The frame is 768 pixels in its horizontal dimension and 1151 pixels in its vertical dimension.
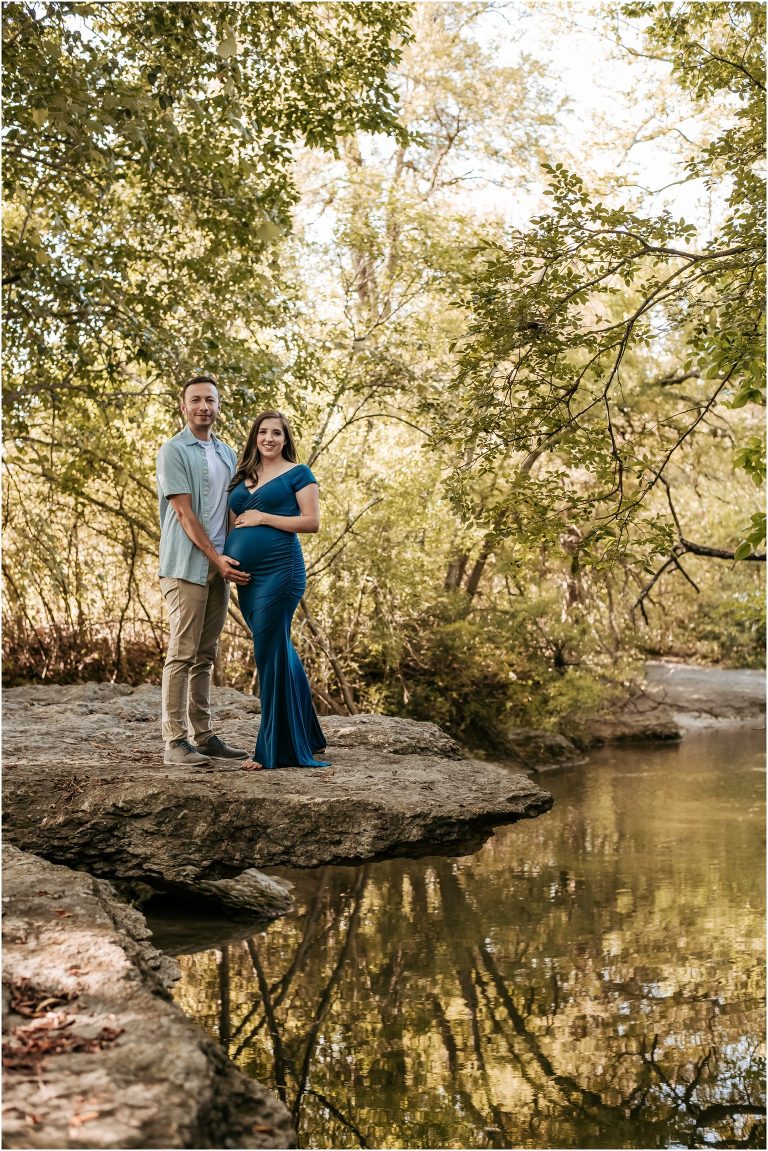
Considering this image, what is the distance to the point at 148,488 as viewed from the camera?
12047 mm

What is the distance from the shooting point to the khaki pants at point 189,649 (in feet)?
20.2

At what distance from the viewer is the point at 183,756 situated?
6496 millimetres

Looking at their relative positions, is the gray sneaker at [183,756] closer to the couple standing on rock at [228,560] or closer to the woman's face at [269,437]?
the couple standing on rock at [228,560]

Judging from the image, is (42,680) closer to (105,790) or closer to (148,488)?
(148,488)

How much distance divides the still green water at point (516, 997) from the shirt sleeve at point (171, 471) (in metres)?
3.00

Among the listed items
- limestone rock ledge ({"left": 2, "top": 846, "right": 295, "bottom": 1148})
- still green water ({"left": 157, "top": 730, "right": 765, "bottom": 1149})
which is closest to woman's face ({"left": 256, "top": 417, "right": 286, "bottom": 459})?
limestone rock ledge ({"left": 2, "top": 846, "right": 295, "bottom": 1148})

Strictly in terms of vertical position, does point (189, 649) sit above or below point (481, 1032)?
above

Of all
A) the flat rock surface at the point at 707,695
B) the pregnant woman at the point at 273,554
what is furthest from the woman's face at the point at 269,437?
the flat rock surface at the point at 707,695

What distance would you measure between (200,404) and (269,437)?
428 millimetres

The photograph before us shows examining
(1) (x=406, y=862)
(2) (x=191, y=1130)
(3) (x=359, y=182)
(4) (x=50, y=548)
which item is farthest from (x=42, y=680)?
(2) (x=191, y=1130)

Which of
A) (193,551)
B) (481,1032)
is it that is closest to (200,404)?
(193,551)

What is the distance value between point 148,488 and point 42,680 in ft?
8.39

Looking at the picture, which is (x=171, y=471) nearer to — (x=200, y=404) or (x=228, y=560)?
(x=200, y=404)

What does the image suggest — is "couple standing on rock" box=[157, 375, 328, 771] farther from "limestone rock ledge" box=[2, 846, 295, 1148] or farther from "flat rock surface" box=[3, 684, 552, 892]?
"limestone rock ledge" box=[2, 846, 295, 1148]
